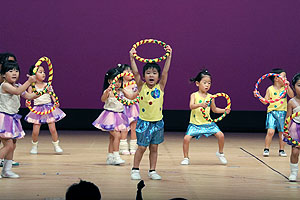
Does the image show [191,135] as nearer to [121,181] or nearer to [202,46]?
[121,181]

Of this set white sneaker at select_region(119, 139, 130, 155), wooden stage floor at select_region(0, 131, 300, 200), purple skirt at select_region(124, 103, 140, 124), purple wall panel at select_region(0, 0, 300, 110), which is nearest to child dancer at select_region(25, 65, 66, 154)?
wooden stage floor at select_region(0, 131, 300, 200)

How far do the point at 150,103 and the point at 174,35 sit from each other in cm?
534

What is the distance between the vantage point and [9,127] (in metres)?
6.10

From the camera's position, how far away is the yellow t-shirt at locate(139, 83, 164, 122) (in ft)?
20.5

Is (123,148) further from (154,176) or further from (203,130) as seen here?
(154,176)

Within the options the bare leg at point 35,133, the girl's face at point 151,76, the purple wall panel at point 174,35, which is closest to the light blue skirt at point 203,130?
the girl's face at point 151,76

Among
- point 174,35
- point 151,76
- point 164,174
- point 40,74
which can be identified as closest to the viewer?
point 151,76

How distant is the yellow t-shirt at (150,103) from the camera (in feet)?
20.5

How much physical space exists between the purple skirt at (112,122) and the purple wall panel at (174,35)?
389cm

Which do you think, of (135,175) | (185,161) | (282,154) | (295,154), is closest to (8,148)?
(135,175)

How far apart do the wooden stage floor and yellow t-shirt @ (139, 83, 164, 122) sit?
2.06 feet

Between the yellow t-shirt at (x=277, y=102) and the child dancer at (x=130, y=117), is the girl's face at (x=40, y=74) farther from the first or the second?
the yellow t-shirt at (x=277, y=102)

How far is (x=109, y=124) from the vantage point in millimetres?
7465

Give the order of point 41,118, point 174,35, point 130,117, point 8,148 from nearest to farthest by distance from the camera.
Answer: point 8,148, point 41,118, point 130,117, point 174,35
